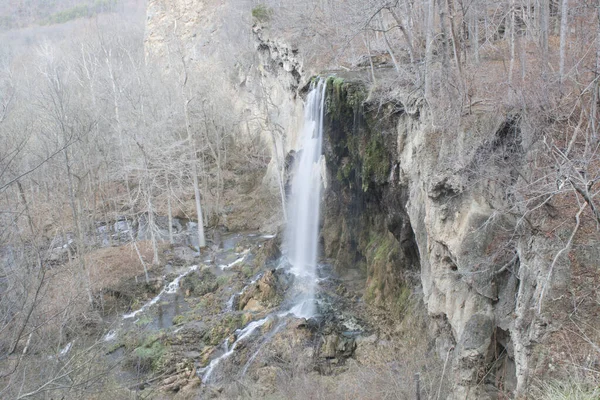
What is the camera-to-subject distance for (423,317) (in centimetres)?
1157

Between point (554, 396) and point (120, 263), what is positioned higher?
point (554, 396)

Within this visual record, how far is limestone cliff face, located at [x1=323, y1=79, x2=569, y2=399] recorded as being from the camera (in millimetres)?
7274

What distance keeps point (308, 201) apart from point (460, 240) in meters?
10.6

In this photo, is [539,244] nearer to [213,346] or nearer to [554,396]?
[554,396]

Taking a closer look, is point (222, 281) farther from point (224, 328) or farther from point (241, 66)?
point (241, 66)

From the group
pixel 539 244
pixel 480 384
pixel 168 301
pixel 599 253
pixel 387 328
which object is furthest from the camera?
pixel 168 301

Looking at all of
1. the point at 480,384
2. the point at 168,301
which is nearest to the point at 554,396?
the point at 480,384

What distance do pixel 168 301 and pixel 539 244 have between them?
13.0 metres

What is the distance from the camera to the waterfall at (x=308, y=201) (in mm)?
17188

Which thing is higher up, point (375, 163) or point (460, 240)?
point (375, 163)

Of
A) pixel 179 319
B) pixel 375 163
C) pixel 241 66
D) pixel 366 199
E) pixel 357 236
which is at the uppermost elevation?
pixel 241 66

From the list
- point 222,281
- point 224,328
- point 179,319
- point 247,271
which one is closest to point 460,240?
point 224,328

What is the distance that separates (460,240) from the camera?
9.34m

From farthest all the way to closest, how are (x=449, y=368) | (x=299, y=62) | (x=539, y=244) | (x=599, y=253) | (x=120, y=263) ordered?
(x=299, y=62) → (x=120, y=263) → (x=449, y=368) → (x=539, y=244) → (x=599, y=253)
